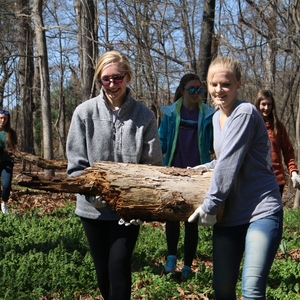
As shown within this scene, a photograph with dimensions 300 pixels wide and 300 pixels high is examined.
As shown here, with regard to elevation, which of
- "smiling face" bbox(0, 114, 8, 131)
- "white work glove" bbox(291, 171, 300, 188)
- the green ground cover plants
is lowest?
the green ground cover plants

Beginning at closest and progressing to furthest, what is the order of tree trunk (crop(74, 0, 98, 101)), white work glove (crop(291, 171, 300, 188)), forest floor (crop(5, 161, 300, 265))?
1. white work glove (crop(291, 171, 300, 188))
2. forest floor (crop(5, 161, 300, 265))
3. tree trunk (crop(74, 0, 98, 101))

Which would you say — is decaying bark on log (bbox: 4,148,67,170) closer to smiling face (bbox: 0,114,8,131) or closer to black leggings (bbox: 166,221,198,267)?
smiling face (bbox: 0,114,8,131)

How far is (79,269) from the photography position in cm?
432

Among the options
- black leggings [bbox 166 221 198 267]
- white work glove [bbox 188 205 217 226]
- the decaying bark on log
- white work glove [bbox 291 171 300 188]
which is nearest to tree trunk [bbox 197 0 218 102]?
the decaying bark on log

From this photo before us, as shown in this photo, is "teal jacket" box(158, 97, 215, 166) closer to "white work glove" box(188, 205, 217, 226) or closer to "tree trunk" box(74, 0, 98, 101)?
"white work glove" box(188, 205, 217, 226)

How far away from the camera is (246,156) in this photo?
2518mm

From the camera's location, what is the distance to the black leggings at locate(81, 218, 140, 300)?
9.29 ft

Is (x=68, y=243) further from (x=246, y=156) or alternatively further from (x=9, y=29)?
(x=9, y=29)

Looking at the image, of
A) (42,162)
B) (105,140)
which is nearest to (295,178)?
(105,140)

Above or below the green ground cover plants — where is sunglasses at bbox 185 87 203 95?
above

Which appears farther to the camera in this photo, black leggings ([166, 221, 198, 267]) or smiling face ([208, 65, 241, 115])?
black leggings ([166, 221, 198, 267])

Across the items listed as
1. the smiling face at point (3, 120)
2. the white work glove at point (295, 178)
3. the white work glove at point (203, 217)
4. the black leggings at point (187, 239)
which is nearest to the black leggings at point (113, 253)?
the white work glove at point (203, 217)

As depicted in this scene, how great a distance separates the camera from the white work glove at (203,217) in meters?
2.52

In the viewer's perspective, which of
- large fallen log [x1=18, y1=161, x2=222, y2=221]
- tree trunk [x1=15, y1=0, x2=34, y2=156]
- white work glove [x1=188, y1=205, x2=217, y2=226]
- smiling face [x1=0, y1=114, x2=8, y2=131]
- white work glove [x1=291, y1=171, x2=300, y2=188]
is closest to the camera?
white work glove [x1=188, y1=205, x2=217, y2=226]
